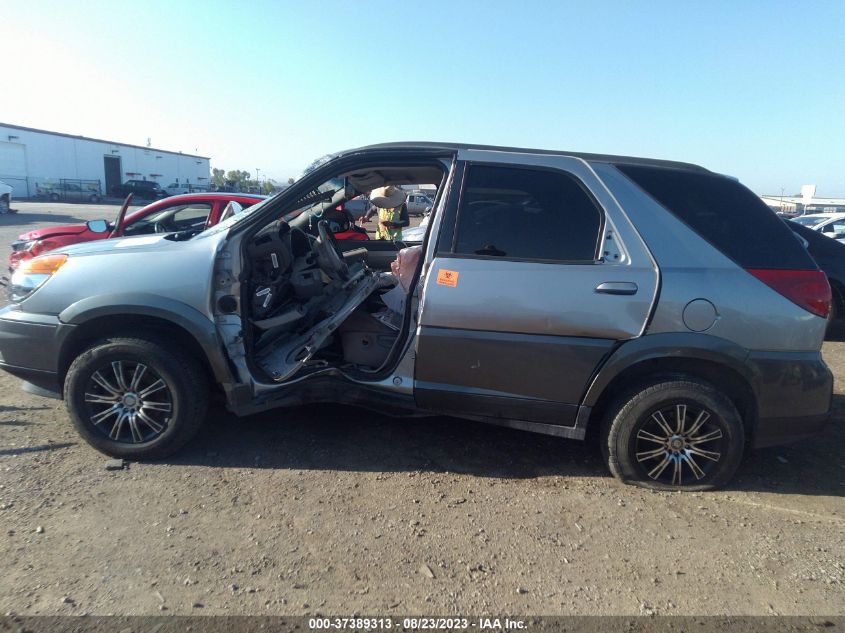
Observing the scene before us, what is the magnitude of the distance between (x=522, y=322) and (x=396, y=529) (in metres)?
1.38

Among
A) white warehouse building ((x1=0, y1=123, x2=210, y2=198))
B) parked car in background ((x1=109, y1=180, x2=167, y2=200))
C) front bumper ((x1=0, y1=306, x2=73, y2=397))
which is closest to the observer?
front bumper ((x1=0, y1=306, x2=73, y2=397))

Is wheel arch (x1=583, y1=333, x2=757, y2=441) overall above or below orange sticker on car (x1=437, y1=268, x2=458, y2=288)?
below

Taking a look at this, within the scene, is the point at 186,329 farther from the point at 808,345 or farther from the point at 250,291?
the point at 808,345

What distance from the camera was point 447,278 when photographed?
11.3 feet

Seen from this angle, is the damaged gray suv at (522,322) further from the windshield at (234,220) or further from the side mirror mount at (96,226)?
the side mirror mount at (96,226)

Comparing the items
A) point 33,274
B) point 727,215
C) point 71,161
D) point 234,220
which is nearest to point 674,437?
point 727,215

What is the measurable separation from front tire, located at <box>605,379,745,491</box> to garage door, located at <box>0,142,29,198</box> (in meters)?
53.5

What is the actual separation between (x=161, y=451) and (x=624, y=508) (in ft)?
9.60

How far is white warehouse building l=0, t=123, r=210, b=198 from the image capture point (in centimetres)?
4550

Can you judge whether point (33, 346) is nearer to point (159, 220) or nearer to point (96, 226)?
point (96, 226)

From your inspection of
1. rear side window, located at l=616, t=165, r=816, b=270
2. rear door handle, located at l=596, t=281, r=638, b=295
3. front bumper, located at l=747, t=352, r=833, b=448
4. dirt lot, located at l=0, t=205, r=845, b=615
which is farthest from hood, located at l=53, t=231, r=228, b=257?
front bumper, located at l=747, t=352, r=833, b=448

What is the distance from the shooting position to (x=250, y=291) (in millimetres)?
3867

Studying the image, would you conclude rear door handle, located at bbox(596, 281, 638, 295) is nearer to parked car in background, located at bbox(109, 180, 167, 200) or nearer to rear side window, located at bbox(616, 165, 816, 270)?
rear side window, located at bbox(616, 165, 816, 270)

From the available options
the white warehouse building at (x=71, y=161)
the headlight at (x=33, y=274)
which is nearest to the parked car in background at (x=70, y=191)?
the white warehouse building at (x=71, y=161)
